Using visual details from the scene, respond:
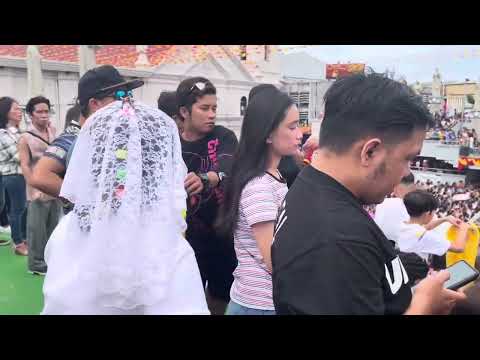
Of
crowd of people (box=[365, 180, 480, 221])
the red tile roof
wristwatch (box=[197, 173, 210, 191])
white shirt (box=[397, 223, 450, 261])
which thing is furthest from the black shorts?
the red tile roof

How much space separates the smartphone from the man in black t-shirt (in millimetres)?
1032

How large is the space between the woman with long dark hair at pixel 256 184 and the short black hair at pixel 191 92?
597 millimetres

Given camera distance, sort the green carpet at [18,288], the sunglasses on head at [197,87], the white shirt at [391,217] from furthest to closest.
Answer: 1. the green carpet at [18,288]
2. the white shirt at [391,217]
3. the sunglasses on head at [197,87]

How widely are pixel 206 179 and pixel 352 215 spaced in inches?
47.1

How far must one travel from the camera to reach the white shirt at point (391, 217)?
258 centimetres

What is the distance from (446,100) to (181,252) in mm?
3614

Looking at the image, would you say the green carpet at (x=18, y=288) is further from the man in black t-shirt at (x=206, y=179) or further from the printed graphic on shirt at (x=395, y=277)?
the printed graphic on shirt at (x=395, y=277)

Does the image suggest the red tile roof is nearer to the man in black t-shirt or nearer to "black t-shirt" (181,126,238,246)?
the man in black t-shirt

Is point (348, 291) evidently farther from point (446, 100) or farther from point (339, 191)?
point (446, 100)

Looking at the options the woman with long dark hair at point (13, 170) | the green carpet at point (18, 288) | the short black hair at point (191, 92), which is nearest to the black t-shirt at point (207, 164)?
the short black hair at point (191, 92)

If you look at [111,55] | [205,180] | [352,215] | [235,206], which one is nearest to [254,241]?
[235,206]

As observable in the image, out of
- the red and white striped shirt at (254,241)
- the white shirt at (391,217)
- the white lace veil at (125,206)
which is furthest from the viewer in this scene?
the white shirt at (391,217)

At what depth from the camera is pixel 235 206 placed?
1533 mm

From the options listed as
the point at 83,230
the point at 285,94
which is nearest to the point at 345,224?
the point at 83,230
